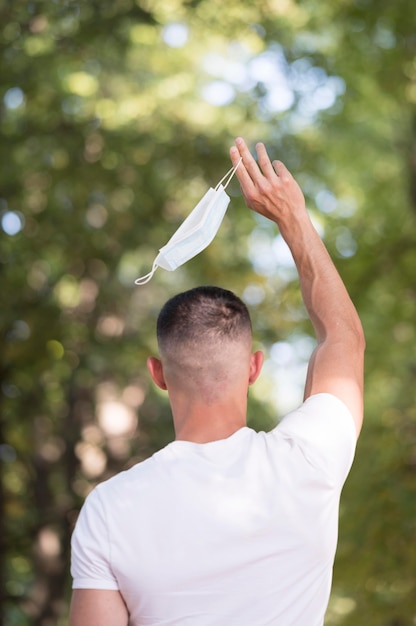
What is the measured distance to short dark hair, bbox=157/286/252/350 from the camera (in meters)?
2.40

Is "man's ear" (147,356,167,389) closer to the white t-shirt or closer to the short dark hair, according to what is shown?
the short dark hair

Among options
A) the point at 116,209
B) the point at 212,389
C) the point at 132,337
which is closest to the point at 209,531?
the point at 212,389

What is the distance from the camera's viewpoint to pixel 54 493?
15.8m

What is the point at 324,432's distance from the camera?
2.30 meters

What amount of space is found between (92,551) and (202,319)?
597mm

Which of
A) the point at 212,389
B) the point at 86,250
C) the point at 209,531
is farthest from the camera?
the point at 86,250

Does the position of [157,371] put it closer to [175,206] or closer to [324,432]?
[324,432]

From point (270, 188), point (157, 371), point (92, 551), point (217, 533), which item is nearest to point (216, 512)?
point (217, 533)

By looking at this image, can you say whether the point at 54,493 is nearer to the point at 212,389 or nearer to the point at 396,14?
the point at 396,14

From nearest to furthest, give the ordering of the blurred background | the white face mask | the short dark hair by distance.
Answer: the short dark hair → the white face mask → the blurred background

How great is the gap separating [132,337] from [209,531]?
1074 centimetres

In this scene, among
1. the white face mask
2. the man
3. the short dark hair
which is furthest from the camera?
the white face mask

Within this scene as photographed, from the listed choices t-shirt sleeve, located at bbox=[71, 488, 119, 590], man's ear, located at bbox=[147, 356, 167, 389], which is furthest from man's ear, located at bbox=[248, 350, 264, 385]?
t-shirt sleeve, located at bbox=[71, 488, 119, 590]

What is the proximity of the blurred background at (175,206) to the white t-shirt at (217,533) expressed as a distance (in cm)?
705
